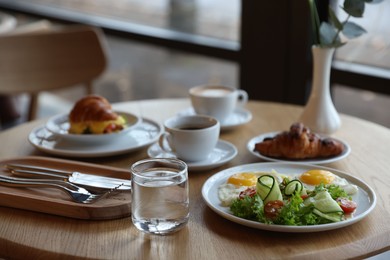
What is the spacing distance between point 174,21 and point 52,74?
3.33 ft

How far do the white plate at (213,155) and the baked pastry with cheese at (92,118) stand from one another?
13 centimetres

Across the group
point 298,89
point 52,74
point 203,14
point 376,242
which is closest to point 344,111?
point 298,89

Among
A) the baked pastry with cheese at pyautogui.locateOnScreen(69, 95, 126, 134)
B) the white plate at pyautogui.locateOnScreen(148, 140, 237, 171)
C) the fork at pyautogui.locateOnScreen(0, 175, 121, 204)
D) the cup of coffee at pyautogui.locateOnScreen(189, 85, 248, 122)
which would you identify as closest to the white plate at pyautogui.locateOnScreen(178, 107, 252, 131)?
the cup of coffee at pyautogui.locateOnScreen(189, 85, 248, 122)

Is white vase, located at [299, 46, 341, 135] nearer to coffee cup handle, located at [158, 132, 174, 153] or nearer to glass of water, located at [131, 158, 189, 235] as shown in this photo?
coffee cup handle, located at [158, 132, 174, 153]

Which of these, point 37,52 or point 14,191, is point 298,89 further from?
point 14,191

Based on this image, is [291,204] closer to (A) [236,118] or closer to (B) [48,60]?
(A) [236,118]

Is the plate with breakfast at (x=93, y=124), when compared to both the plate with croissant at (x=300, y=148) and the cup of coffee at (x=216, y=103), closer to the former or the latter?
the cup of coffee at (x=216, y=103)

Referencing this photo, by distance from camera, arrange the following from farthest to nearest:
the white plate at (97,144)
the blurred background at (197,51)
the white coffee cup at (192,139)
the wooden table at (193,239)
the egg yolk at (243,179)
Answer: the blurred background at (197,51)
the white plate at (97,144)
the white coffee cup at (192,139)
the egg yolk at (243,179)
the wooden table at (193,239)

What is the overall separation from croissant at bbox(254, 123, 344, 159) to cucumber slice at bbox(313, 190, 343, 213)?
30cm

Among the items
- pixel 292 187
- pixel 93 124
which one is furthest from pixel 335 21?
pixel 93 124

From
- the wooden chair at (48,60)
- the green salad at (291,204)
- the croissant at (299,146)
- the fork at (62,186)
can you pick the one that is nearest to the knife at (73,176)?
the fork at (62,186)

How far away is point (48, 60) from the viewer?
2658 mm

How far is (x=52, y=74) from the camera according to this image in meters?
2.67

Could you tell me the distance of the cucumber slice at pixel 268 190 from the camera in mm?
1062
